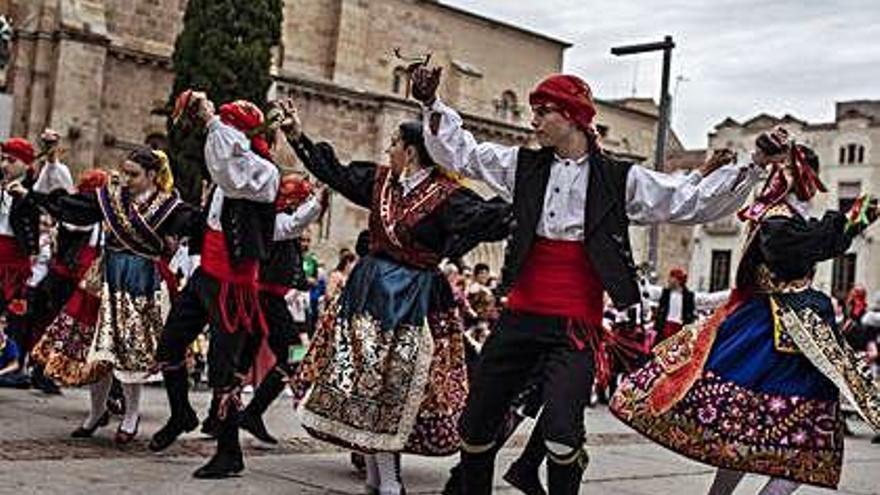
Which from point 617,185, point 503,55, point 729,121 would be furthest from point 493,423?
point 729,121

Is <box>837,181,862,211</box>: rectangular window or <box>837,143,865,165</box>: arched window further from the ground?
<box>837,143,865,165</box>: arched window

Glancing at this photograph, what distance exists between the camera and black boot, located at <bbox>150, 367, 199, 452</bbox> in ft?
21.6

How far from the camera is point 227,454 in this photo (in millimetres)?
5941

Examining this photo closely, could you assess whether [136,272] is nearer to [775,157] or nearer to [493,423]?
[493,423]

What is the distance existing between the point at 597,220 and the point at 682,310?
386 inches

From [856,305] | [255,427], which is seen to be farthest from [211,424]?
[856,305]

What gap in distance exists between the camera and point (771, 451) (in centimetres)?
483

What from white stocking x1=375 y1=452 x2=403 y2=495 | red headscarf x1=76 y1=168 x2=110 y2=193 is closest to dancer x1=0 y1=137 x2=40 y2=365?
red headscarf x1=76 y1=168 x2=110 y2=193

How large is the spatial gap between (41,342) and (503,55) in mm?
29356

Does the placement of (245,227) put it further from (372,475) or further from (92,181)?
(92,181)

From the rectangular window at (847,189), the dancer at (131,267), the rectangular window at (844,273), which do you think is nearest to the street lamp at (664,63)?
the dancer at (131,267)

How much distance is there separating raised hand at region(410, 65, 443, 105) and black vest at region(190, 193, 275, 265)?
5.27 feet

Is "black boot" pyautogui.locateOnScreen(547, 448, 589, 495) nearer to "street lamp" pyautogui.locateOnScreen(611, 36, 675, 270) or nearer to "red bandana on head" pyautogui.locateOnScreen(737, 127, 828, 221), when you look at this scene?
"red bandana on head" pyautogui.locateOnScreen(737, 127, 828, 221)

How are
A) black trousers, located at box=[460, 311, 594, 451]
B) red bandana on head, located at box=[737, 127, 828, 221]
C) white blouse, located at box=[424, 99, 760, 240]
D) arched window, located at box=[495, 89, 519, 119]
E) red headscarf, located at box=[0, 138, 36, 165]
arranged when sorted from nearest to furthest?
black trousers, located at box=[460, 311, 594, 451] → white blouse, located at box=[424, 99, 760, 240] → red bandana on head, located at box=[737, 127, 828, 221] → red headscarf, located at box=[0, 138, 36, 165] → arched window, located at box=[495, 89, 519, 119]
